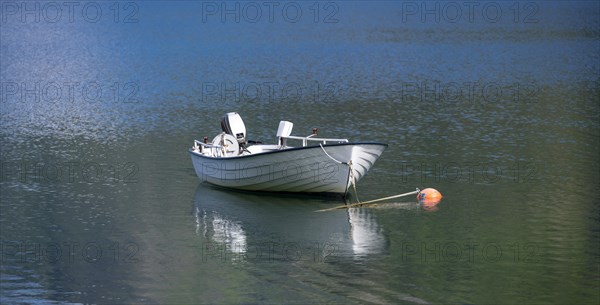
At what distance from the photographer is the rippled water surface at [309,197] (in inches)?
938

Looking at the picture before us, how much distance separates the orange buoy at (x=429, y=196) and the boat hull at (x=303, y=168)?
1.73 m

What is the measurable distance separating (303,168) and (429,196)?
381cm

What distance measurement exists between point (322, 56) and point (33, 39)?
1321 inches

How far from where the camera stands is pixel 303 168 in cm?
3092

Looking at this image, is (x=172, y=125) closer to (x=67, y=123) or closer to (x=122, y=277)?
(x=67, y=123)

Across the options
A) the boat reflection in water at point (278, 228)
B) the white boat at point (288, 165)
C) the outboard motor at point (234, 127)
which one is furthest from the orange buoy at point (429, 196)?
the outboard motor at point (234, 127)

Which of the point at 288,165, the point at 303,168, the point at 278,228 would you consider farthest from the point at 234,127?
the point at 278,228

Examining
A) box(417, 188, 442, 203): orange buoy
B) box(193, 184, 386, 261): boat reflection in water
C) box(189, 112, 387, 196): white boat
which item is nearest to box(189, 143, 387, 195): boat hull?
box(189, 112, 387, 196): white boat

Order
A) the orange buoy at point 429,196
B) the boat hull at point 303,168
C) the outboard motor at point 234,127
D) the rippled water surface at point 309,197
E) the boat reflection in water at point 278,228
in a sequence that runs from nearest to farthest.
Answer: the rippled water surface at point 309,197, the boat reflection in water at point 278,228, the boat hull at point 303,168, the orange buoy at point 429,196, the outboard motor at point 234,127

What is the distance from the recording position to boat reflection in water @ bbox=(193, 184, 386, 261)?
86.3 feet

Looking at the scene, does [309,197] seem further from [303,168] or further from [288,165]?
[288,165]

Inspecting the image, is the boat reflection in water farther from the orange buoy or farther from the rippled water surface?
the orange buoy

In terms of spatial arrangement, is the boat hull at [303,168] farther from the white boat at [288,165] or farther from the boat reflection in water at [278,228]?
the boat reflection in water at [278,228]

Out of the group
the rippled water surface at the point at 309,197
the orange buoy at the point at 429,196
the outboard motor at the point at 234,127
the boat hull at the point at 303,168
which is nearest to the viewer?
the rippled water surface at the point at 309,197
